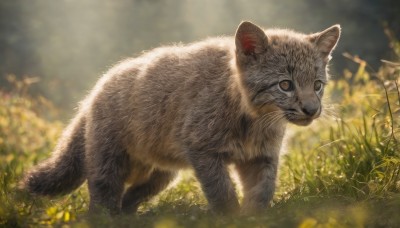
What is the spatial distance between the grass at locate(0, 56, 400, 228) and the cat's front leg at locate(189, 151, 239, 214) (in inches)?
8.0

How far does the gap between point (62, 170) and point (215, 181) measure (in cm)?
182

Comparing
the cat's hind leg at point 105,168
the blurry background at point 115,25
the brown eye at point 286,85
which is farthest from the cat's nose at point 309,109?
the blurry background at point 115,25

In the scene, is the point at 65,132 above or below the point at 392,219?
below

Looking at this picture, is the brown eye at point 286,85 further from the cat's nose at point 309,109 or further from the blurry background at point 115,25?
the blurry background at point 115,25

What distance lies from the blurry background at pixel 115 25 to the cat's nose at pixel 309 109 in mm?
9137

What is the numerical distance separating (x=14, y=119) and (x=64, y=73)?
550cm

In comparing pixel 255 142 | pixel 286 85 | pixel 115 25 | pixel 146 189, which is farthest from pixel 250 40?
pixel 115 25

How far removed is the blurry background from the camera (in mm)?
14574

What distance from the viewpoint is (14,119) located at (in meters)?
9.67

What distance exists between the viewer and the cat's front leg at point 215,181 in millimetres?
5668

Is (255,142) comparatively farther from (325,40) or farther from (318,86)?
→ (325,40)

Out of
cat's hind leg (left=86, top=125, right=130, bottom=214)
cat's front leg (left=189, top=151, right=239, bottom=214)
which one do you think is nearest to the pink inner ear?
cat's front leg (left=189, top=151, right=239, bottom=214)

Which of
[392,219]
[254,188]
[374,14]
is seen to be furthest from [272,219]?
[374,14]

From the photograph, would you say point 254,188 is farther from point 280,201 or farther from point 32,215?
point 32,215
